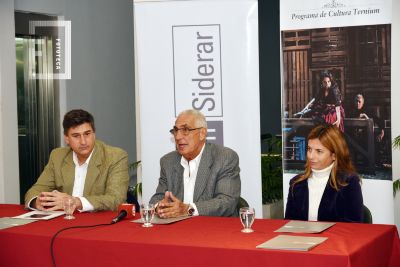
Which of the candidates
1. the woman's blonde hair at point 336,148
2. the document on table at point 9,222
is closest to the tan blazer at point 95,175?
the document on table at point 9,222

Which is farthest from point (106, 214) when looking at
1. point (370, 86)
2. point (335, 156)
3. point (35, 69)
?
point (35, 69)

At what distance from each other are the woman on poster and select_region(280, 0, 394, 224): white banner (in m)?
0.04

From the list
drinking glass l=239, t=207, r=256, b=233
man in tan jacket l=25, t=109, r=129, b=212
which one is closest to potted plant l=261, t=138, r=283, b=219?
man in tan jacket l=25, t=109, r=129, b=212

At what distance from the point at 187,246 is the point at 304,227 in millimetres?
578

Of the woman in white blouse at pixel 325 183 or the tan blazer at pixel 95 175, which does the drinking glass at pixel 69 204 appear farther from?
the woman in white blouse at pixel 325 183

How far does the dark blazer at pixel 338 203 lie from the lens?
7.76 ft

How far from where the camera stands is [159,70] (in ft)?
11.8

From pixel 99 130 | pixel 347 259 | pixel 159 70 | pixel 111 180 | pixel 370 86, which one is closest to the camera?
pixel 347 259

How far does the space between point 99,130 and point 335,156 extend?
13.4 feet

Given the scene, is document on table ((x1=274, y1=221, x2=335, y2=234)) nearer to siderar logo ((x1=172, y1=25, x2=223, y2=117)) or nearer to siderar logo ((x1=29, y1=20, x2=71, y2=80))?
siderar logo ((x1=172, y1=25, x2=223, y2=117))

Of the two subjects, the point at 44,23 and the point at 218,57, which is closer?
the point at 218,57

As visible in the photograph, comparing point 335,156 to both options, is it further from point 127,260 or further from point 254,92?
point 127,260

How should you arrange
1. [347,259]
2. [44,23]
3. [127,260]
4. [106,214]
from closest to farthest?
[347,259] < [127,260] < [106,214] < [44,23]

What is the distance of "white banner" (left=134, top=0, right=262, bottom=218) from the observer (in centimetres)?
346
